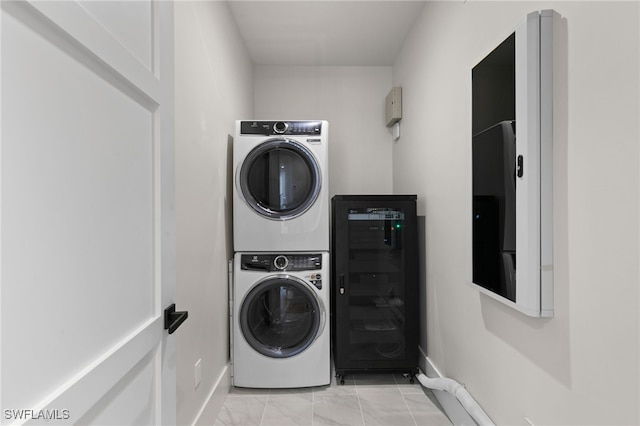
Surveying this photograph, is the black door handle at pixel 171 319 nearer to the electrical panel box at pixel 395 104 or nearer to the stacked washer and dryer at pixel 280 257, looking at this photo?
the stacked washer and dryer at pixel 280 257

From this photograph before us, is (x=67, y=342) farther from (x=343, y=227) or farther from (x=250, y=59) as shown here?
(x=250, y=59)

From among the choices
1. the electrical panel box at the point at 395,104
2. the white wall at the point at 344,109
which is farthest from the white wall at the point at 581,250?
A: the white wall at the point at 344,109

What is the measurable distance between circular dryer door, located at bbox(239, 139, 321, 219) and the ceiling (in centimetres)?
94

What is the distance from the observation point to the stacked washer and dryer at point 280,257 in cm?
230

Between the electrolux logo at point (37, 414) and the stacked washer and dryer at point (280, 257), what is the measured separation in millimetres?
1788

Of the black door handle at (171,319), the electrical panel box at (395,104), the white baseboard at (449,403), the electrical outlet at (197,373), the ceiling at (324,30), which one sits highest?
the ceiling at (324,30)

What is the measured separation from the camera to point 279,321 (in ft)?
7.87

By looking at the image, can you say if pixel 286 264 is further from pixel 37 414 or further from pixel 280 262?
pixel 37 414

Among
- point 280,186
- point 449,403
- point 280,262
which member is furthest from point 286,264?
point 449,403

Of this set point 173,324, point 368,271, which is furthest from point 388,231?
point 173,324

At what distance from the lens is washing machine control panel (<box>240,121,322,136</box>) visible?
2.38 m

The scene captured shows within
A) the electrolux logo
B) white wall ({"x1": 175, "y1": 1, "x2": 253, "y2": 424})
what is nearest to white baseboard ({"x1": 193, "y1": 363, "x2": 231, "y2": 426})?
white wall ({"x1": 175, "y1": 1, "x2": 253, "y2": 424})

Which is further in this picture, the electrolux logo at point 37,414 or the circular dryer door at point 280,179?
the circular dryer door at point 280,179

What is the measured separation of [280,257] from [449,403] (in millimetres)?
1366
